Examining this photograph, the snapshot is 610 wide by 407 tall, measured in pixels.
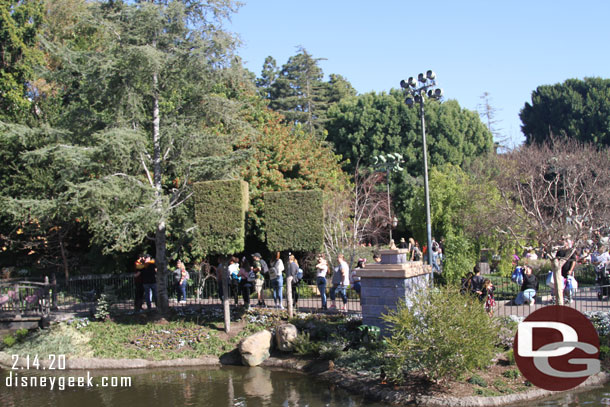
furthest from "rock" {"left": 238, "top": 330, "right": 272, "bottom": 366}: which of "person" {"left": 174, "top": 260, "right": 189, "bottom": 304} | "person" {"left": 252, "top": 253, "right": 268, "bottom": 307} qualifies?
"person" {"left": 174, "top": 260, "right": 189, "bottom": 304}

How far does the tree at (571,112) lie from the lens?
4203 centimetres

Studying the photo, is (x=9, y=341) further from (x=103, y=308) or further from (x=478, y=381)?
(x=478, y=381)

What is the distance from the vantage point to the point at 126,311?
54.4ft

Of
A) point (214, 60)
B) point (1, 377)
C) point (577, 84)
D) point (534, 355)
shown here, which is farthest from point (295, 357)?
point (577, 84)

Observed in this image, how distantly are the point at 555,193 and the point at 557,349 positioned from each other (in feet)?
29.6

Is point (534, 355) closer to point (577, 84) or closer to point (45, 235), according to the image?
point (45, 235)

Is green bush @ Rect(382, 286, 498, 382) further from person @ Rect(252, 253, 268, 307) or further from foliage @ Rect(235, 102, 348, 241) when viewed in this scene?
foliage @ Rect(235, 102, 348, 241)

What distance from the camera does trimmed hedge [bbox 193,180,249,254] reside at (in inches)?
566

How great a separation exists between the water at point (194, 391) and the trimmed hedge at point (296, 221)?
11.2 ft

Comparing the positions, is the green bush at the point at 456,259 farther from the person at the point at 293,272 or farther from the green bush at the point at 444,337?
the green bush at the point at 444,337

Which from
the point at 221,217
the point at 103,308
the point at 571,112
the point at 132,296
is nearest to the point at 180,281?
the point at 103,308

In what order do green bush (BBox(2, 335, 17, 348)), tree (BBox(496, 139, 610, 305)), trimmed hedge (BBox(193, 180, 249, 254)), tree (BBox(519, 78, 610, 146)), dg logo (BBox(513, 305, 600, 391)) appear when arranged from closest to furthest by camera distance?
1. dg logo (BBox(513, 305, 600, 391))
2. trimmed hedge (BBox(193, 180, 249, 254))
3. green bush (BBox(2, 335, 17, 348))
4. tree (BBox(496, 139, 610, 305))
5. tree (BBox(519, 78, 610, 146))

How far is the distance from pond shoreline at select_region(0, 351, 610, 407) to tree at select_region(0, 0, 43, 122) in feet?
36.4

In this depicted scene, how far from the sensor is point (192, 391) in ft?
37.0
